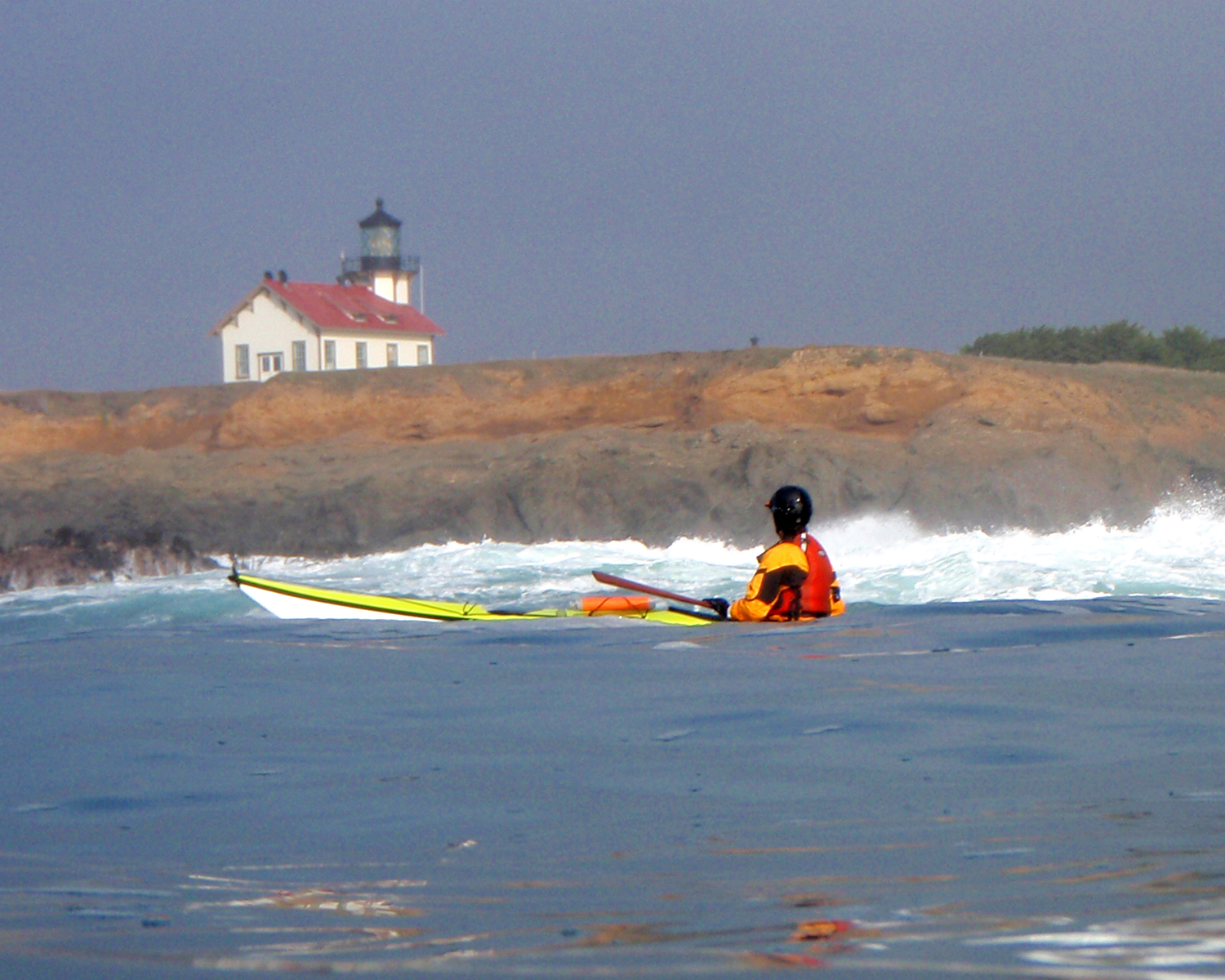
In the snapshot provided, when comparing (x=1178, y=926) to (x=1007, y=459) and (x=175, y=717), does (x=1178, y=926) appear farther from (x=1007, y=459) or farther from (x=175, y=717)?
(x=1007, y=459)

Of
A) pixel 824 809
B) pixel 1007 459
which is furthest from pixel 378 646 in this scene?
pixel 1007 459

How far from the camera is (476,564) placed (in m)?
18.4

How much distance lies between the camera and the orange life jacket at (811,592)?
831cm

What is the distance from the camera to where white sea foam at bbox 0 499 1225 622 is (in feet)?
45.4

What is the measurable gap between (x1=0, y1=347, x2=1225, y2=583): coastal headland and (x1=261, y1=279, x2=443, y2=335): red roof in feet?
58.0

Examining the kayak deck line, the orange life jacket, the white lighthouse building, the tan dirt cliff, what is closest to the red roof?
the white lighthouse building

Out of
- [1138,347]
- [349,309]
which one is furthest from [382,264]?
[1138,347]

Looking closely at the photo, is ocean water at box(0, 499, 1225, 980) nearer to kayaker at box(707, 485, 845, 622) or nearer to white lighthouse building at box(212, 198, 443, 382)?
kayaker at box(707, 485, 845, 622)

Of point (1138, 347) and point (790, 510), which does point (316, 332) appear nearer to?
point (1138, 347)

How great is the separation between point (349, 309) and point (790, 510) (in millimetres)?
40372

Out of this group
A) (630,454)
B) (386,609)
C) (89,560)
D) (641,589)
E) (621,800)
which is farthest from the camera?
(89,560)

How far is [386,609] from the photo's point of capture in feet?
31.7

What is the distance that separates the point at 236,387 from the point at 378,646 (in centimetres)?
2126

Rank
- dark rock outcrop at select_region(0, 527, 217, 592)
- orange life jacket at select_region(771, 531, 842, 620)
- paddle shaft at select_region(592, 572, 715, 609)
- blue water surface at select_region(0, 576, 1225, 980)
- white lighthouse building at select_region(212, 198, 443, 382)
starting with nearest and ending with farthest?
1. blue water surface at select_region(0, 576, 1225, 980)
2. orange life jacket at select_region(771, 531, 842, 620)
3. paddle shaft at select_region(592, 572, 715, 609)
4. dark rock outcrop at select_region(0, 527, 217, 592)
5. white lighthouse building at select_region(212, 198, 443, 382)
